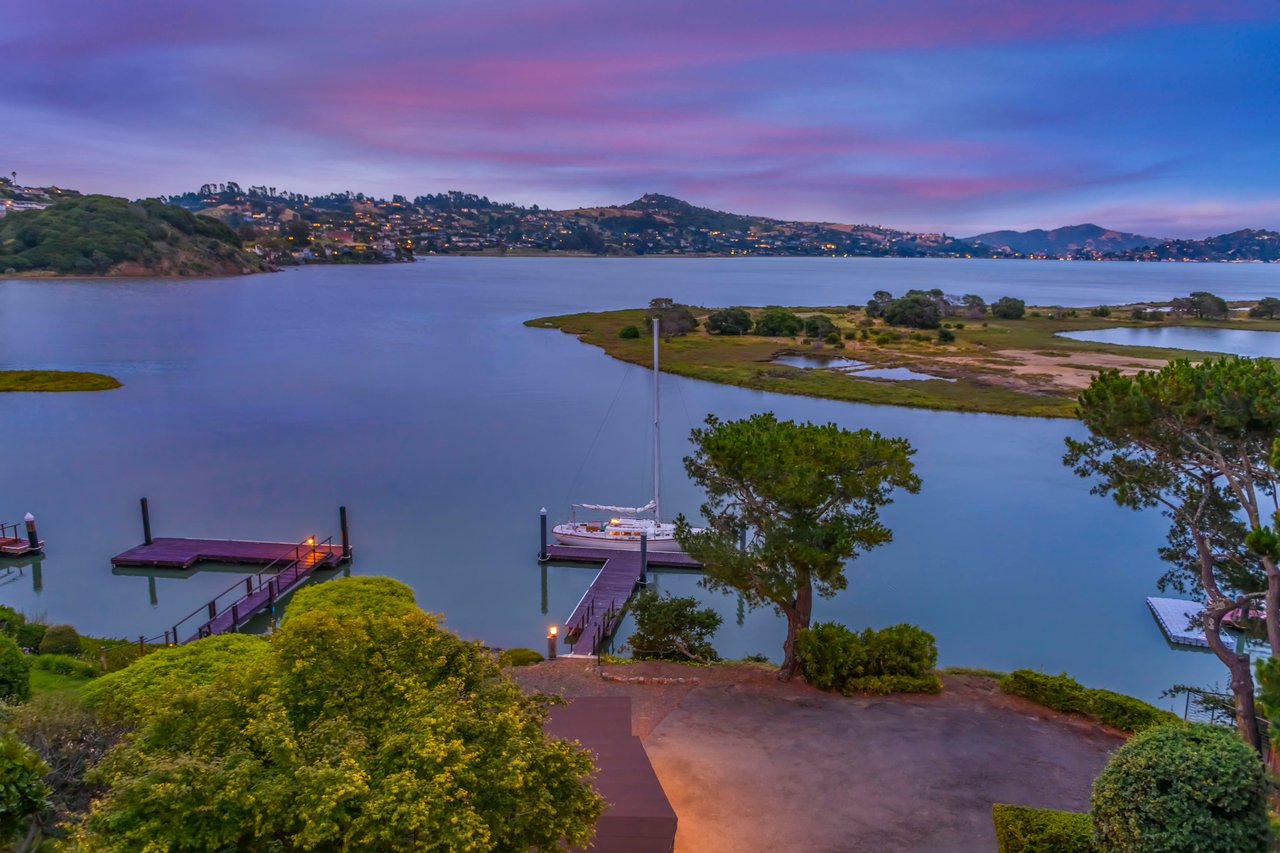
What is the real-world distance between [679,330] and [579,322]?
49.2 ft

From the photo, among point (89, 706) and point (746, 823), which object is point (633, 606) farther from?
point (89, 706)

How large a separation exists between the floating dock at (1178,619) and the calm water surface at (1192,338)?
176 ft

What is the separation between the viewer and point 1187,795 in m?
7.92

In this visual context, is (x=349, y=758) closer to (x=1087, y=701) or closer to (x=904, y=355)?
(x=1087, y=701)

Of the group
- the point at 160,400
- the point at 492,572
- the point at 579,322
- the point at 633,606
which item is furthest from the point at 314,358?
the point at 633,606

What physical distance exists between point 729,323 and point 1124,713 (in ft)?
227

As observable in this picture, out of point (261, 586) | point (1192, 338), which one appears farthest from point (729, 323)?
point (261, 586)

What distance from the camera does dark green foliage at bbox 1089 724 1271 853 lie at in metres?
7.80

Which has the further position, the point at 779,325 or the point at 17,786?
the point at 779,325

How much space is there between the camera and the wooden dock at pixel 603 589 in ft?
71.4

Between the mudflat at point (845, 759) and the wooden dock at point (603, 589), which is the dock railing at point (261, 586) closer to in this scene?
the wooden dock at point (603, 589)

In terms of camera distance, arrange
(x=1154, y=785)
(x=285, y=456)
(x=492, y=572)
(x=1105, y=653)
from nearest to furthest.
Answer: (x=1154, y=785)
(x=1105, y=653)
(x=492, y=572)
(x=285, y=456)

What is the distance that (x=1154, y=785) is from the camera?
8.11 meters

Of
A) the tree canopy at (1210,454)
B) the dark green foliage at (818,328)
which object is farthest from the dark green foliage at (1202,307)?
the tree canopy at (1210,454)
